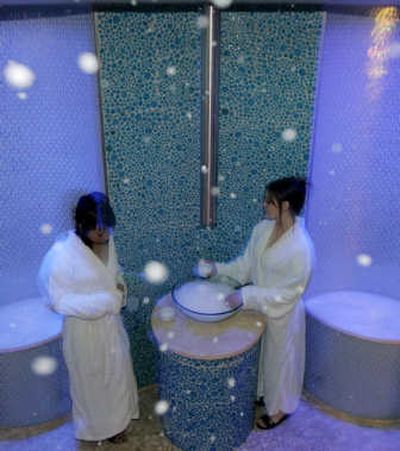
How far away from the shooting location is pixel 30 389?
297cm

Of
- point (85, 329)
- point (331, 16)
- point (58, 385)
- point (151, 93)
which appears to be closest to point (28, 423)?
point (58, 385)

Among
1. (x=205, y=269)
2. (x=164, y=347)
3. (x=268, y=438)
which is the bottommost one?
(x=268, y=438)

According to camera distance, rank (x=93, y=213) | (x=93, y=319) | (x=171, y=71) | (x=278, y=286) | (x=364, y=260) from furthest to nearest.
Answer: (x=364, y=260) < (x=278, y=286) < (x=171, y=71) < (x=93, y=319) < (x=93, y=213)

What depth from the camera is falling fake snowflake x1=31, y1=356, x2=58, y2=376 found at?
2930 mm

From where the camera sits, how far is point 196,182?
2.99 meters

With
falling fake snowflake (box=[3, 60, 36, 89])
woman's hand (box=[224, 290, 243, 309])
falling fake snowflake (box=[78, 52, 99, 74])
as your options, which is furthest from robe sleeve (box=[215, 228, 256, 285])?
falling fake snowflake (box=[3, 60, 36, 89])

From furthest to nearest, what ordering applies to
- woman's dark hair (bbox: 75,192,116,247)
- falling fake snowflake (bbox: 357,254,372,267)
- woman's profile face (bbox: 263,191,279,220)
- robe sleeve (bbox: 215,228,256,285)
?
falling fake snowflake (bbox: 357,254,372,267) → robe sleeve (bbox: 215,228,256,285) → woman's profile face (bbox: 263,191,279,220) → woman's dark hair (bbox: 75,192,116,247)

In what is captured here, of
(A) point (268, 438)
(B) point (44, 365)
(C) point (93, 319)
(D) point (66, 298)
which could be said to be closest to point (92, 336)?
(C) point (93, 319)

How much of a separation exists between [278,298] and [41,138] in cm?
Result: 156

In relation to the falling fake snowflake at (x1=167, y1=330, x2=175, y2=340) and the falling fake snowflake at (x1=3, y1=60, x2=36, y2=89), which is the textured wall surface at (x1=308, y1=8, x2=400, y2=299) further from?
the falling fake snowflake at (x1=3, y1=60, x2=36, y2=89)

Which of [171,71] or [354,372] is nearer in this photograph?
[171,71]

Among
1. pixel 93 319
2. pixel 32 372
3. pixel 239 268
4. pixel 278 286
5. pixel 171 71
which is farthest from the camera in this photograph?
pixel 239 268

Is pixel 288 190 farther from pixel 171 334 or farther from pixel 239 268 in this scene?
pixel 171 334

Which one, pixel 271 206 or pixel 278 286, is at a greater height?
pixel 271 206
